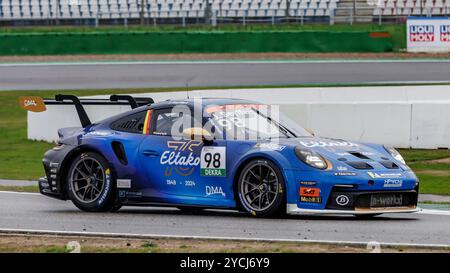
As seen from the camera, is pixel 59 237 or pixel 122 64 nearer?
pixel 59 237

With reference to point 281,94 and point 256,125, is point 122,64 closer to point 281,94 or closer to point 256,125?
point 281,94

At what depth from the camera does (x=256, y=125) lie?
1046cm

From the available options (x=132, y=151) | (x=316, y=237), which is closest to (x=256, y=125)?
(x=132, y=151)

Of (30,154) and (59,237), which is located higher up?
(59,237)

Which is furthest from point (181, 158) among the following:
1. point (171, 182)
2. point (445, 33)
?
point (445, 33)

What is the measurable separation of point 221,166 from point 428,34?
3073 centimetres

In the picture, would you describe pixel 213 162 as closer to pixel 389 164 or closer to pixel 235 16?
pixel 389 164

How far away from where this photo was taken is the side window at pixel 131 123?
10883mm

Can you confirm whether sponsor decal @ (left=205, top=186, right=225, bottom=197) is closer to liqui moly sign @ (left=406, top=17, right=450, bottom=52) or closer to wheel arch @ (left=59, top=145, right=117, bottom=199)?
wheel arch @ (left=59, top=145, right=117, bottom=199)

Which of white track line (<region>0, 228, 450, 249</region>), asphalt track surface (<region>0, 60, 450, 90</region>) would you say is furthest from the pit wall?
white track line (<region>0, 228, 450, 249</region>)

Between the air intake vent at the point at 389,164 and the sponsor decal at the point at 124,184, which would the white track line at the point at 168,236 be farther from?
the air intake vent at the point at 389,164

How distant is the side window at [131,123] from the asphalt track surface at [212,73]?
18926 millimetres

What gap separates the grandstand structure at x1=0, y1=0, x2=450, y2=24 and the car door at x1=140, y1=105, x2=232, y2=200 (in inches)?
1306
